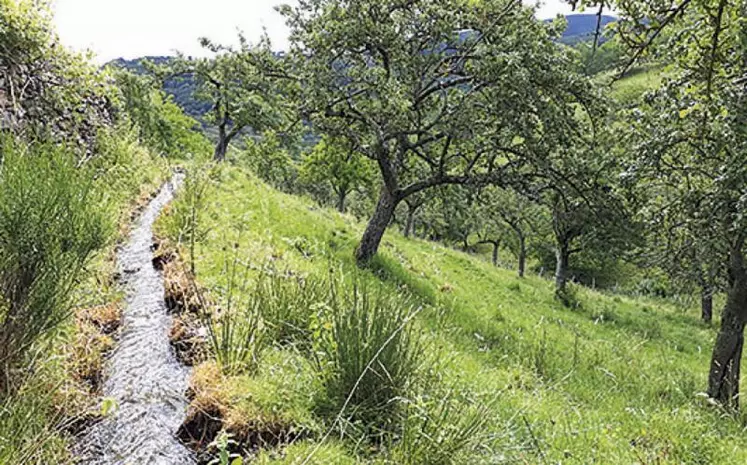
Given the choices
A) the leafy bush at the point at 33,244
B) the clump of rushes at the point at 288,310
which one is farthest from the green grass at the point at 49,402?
the clump of rushes at the point at 288,310

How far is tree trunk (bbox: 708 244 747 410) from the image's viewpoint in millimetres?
8359

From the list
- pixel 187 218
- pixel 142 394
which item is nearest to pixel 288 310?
pixel 142 394

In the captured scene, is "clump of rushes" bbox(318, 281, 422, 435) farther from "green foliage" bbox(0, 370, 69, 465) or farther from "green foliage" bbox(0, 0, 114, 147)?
"green foliage" bbox(0, 0, 114, 147)

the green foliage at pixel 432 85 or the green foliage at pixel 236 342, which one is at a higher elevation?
the green foliage at pixel 432 85

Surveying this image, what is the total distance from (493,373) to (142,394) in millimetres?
4357

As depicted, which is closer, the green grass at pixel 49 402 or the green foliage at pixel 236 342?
the green grass at pixel 49 402

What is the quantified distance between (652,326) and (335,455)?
66.3 ft

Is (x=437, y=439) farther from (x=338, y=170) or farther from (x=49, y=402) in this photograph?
(x=338, y=170)

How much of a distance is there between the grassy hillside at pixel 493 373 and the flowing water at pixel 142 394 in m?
0.33

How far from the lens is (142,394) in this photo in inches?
164

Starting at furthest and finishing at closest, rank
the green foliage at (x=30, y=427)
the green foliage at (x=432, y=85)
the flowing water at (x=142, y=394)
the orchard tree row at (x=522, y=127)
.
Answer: the green foliage at (x=432, y=85) < the orchard tree row at (x=522, y=127) < the flowing water at (x=142, y=394) < the green foliage at (x=30, y=427)

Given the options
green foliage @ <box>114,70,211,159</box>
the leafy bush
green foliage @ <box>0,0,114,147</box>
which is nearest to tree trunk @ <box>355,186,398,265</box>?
green foliage @ <box>0,0,114,147</box>

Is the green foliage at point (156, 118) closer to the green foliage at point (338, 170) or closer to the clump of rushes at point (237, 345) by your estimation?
the green foliage at point (338, 170)

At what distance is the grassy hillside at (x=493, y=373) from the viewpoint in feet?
12.6
